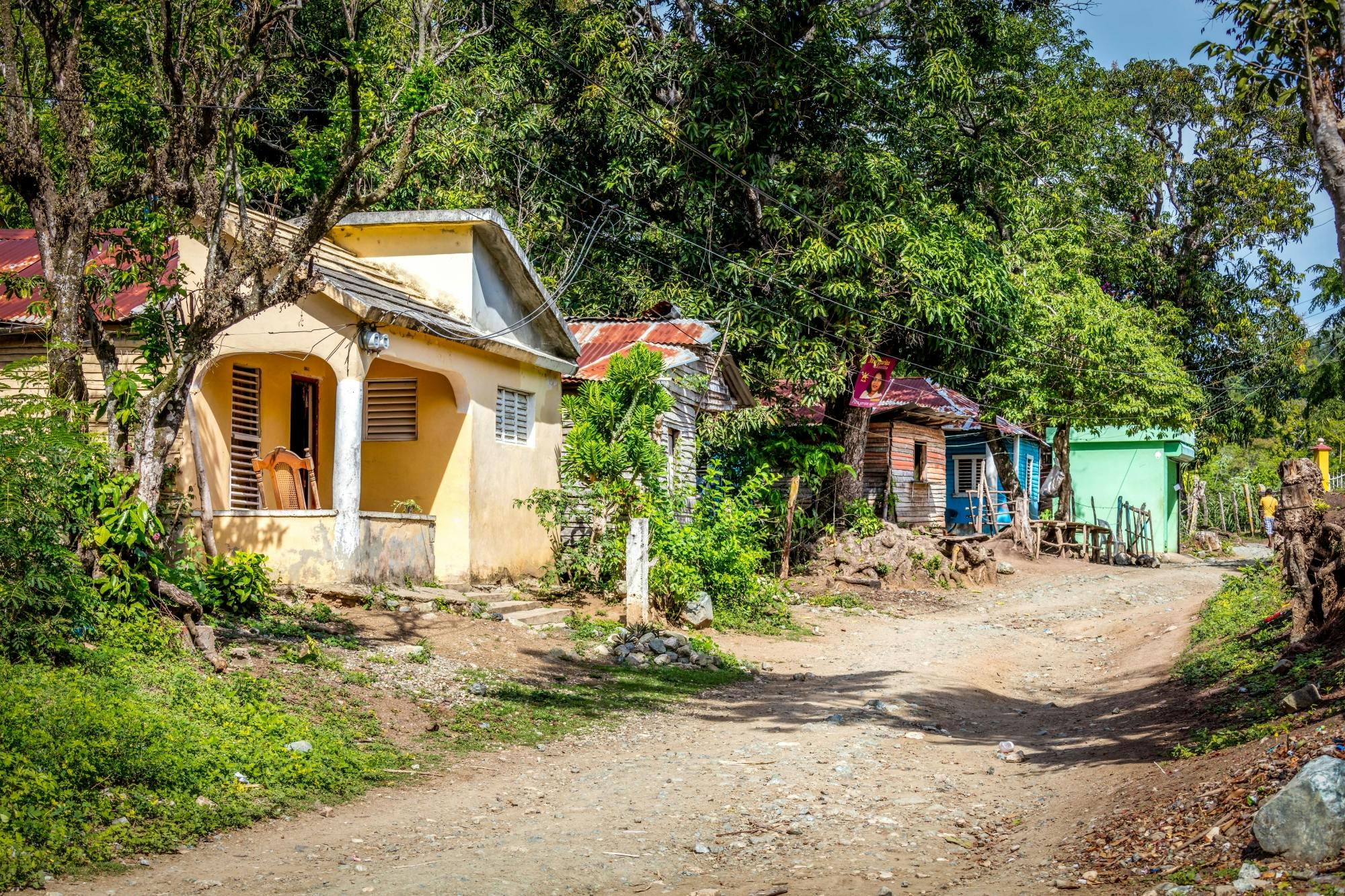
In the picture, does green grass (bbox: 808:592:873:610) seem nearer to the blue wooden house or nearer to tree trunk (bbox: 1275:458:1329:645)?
tree trunk (bbox: 1275:458:1329:645)

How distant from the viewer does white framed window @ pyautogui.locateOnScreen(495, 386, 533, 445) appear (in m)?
16.5

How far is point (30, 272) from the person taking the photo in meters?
15.0

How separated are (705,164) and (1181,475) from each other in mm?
26797

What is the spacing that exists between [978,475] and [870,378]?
11982 millimetres

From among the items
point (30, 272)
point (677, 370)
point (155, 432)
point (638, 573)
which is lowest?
point (638, 573)

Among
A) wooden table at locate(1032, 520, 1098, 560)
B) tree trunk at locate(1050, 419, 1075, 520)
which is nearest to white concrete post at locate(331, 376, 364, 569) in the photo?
wooden table at locate(1032, 520, 1098, 560)

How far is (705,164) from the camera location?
2264 cm

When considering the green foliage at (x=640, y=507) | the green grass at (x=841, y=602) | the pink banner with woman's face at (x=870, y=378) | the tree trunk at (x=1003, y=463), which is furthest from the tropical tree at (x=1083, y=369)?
the green foliage at (x=640, y=507)

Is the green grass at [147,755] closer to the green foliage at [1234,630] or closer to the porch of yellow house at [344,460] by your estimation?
the porch of yellow house at [344,460]

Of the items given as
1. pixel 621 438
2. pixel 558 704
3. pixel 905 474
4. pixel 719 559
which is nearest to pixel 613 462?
pixel 621 438

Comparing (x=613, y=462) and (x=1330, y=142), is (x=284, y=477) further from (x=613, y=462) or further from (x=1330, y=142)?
(x=1330, y=142)

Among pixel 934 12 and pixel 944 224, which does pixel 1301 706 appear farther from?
pixel 934 12

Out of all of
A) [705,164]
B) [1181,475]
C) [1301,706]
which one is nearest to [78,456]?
[1301,706]

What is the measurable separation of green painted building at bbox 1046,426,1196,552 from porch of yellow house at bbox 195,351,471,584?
25.2 meters
